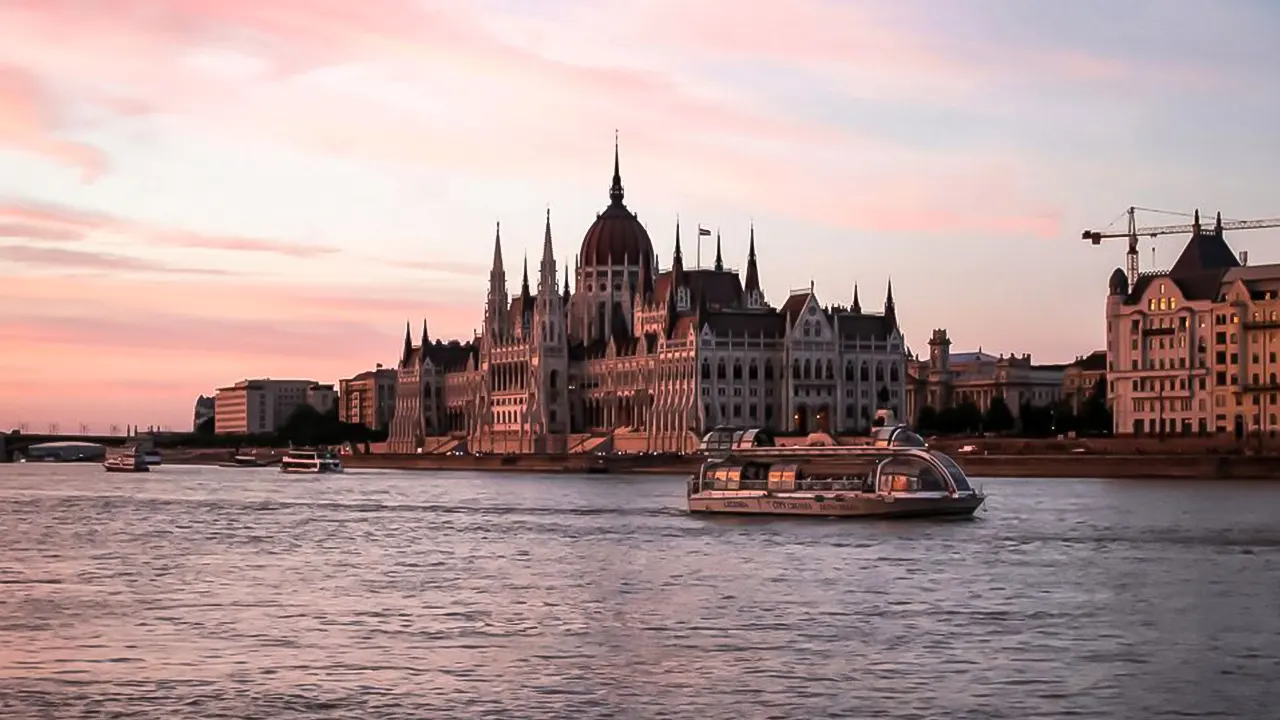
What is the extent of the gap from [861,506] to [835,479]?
9.88 feet

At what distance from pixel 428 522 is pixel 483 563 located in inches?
1068

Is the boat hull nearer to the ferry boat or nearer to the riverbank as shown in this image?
the ferry boat

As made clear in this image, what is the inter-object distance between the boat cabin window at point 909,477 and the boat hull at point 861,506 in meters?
0.62

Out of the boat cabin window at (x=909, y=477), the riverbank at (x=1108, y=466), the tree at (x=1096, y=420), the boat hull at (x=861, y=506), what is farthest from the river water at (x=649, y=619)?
the tree at (x=1096, y=420)

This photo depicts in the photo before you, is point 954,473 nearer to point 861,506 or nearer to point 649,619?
point 861,506

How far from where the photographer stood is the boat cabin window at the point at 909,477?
79812 millimetres

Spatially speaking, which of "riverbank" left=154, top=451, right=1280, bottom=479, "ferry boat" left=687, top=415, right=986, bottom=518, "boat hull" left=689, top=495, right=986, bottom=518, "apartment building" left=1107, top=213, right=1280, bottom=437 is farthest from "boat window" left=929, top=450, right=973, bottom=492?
"apartment building" left=1107, top=213, right=1280, bottom=437

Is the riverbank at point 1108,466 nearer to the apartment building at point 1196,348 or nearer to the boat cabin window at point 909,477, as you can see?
the apartment building at point 1196,348

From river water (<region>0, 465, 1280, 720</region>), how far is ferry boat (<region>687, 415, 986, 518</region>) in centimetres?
142

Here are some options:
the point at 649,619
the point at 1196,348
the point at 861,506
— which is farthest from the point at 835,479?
the point at 1196,348

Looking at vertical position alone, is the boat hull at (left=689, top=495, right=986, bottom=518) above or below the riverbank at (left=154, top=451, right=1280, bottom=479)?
below

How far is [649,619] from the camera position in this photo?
42.9m

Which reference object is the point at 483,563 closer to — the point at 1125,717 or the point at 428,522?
the point at 428,522

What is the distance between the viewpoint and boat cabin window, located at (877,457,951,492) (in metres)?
79.8
